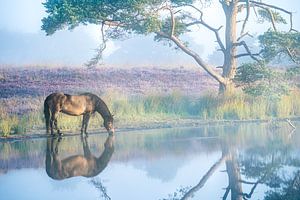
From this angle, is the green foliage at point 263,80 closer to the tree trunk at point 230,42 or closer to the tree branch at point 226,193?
the tree trunk at point 230,42

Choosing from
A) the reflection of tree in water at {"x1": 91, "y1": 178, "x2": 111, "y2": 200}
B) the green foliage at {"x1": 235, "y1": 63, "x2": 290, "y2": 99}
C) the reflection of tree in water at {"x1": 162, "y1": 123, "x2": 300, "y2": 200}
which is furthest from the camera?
the green foliage at {"x1": 235, "y1": 63, "x2": 290, "y2": 99}

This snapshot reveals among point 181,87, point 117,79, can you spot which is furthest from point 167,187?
point 117,79

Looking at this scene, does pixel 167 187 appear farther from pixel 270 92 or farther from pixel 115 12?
pixel 115 12

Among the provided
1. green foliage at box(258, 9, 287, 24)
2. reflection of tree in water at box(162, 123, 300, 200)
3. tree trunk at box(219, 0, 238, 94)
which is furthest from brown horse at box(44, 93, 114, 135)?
green foliage at box(258, 9, 287, 24)

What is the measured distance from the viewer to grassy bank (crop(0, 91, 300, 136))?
15773 mm

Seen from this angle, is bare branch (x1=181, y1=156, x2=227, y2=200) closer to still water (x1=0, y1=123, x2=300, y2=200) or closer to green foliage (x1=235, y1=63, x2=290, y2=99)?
still water (x1=0, y1=123, x2=300, y2=200)

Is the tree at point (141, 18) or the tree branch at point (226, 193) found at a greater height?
the tree at point (141, 18)

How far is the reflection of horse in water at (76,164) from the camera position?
25.8ft

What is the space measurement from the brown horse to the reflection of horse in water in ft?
6.99

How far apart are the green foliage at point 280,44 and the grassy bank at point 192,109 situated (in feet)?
4.69

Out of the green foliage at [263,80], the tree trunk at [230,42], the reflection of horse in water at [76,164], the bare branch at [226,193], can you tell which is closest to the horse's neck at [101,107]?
the reflection of horse in water at [76,164]

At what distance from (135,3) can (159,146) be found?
662 centimetres

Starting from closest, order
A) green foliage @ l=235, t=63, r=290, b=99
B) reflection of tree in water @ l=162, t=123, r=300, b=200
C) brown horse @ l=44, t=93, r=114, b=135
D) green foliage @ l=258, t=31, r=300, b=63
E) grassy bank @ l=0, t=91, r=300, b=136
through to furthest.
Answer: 1. reflection of tree in water @ l=162, t=123, r=300, b=200
2. brown horse @ l=44, t=93, r=114, b=135
3. green foliage @ l=235, t=63, r=290, b=99
4. green foliage @ l=258, t=31, r=300, b=63
5. grassy bank @ l=0, t=91, r=300, b=136

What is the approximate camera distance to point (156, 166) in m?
8.29
